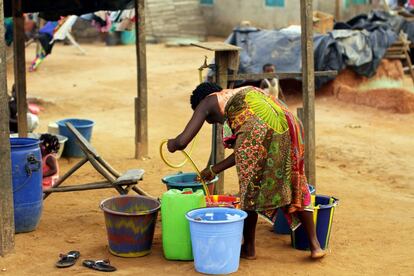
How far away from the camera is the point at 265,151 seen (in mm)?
5586

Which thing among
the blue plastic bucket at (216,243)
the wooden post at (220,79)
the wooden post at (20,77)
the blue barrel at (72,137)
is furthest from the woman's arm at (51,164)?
the blue plastic bucket at (216,243)

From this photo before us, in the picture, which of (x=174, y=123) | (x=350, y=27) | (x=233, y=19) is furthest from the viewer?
(x=233, y=19)

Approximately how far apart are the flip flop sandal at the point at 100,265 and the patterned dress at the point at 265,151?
42.2 inches

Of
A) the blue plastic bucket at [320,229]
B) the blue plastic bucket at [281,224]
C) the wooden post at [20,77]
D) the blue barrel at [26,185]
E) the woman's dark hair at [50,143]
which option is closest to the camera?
the blue plastic bucket at [320,229]

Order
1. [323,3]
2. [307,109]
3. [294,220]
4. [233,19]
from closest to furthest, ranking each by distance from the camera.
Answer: [294,220] → [307,109] → [323,3] → [233,19]

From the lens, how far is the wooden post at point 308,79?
6.72 meters

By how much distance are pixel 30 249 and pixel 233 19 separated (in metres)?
18.6

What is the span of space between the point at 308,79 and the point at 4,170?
2.72m

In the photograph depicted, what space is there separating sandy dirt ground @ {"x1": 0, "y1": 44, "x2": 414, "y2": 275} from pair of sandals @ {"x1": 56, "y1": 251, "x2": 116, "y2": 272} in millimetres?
57

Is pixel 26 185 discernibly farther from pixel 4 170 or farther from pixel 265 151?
pixel 265 151

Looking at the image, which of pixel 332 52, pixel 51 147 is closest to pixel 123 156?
pixel 51 147

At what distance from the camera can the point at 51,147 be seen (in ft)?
27.8

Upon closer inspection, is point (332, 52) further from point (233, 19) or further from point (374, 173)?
point (233, 19)

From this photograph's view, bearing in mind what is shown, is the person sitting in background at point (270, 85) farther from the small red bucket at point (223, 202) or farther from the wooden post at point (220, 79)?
the small red bucket at point (223, 202)
